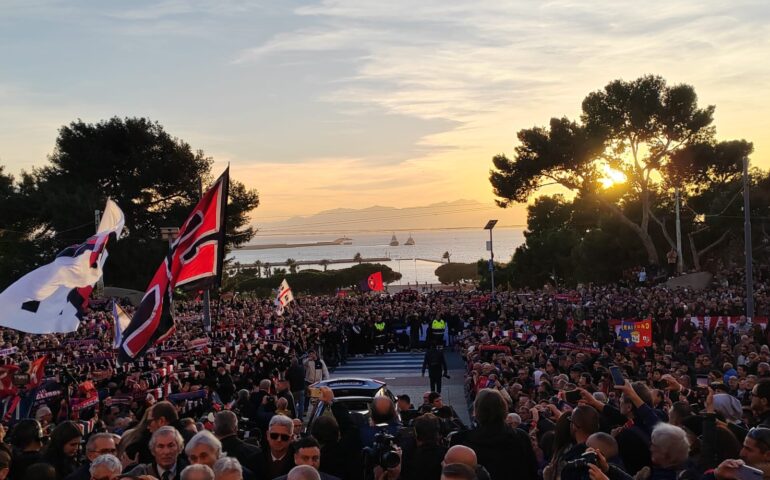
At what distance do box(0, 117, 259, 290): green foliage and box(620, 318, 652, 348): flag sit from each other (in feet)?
115

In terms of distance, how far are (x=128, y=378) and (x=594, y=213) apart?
154ft

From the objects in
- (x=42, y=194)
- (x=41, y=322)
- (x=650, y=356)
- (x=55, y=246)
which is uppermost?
(x=42, y=194)

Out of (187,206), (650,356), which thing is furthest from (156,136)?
(650,356)

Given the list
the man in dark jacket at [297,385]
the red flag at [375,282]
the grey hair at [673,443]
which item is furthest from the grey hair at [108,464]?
the red flag at [375,282]

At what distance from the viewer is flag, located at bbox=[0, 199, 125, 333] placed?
504 inches

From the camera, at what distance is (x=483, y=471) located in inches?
205

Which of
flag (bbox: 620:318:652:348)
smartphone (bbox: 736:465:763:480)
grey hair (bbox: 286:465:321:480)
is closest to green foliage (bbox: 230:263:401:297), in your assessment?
flag (bbox: 620:318:652:348)

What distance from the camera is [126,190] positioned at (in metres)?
52.3

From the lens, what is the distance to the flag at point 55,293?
12.8m

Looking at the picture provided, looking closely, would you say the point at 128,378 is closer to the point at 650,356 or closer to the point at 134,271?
the point at 650,356

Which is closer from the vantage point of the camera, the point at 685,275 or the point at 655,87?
the point at 685,275

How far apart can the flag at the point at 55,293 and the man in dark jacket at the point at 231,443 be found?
6918 millimetres

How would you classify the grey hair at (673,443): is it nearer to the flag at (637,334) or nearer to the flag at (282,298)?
the flag at (637,334)

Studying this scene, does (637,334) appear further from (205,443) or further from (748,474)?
(748,474)
